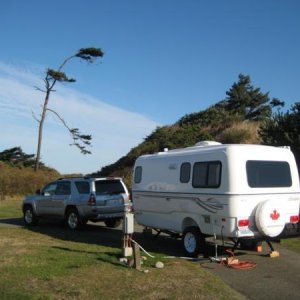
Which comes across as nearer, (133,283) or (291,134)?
(133,283)

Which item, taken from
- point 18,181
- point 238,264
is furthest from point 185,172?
point 18,181

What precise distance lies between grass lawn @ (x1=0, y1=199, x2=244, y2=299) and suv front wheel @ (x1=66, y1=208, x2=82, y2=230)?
4.05 m

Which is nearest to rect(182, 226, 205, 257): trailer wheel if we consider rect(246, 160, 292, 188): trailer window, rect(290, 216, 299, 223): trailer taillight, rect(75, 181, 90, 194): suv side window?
rect(246, 160, 292, 188): trailer window

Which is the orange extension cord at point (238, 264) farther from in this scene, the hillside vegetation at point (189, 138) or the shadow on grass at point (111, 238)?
the hillside vegetation at point (189, 138)

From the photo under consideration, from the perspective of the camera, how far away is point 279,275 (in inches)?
425

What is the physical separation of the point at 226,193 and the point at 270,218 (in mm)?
1124

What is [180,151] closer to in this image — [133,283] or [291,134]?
[133,283]

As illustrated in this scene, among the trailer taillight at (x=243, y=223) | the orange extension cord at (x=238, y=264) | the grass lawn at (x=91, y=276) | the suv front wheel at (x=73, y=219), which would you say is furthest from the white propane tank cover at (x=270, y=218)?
the suv front wheel at (x=73, y=219)

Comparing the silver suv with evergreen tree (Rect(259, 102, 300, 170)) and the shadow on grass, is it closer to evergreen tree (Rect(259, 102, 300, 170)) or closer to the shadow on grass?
the shadow on grass

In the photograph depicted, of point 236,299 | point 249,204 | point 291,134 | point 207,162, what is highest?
point 291,134

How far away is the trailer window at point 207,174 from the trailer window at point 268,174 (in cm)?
66

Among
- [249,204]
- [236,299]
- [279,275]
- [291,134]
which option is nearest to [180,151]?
[249,204]

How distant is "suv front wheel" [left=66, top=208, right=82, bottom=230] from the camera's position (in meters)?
18.5

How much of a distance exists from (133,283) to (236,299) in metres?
1.84
